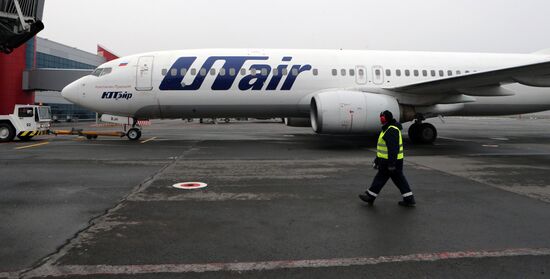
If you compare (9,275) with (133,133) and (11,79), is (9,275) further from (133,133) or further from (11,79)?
(11,79)

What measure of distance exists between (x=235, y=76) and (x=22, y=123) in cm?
991

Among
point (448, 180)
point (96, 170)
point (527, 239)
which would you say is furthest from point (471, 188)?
point (96, 170)

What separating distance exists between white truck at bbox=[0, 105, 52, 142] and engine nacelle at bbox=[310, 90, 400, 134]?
42.1 ft

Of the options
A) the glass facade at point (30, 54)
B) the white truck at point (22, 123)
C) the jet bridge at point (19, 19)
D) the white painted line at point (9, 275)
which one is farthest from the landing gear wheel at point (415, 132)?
the glass facade at point (30, 54)

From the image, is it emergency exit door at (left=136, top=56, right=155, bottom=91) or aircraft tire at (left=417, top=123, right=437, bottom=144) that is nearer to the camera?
emergency exit door at (left=136, top=56, right=155, bottom=91)

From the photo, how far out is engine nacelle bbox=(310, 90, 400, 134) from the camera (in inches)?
468

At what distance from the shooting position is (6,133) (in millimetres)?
15406

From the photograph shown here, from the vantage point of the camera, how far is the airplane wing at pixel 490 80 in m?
10.5

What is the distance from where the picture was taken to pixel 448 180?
23.1 feet

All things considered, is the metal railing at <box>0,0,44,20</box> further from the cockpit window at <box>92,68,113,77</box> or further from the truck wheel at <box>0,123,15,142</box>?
the truck wheel at <box>0,123,15,142</box>

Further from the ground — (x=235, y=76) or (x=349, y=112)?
(x=235, y=76)

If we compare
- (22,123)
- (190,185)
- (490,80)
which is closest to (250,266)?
(190,185)

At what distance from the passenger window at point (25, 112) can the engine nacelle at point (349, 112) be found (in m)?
12.9

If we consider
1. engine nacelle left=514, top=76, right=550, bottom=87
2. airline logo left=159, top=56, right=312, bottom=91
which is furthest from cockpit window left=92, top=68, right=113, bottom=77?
engine nacelle left=514, top=76, right=550, bottom=87
